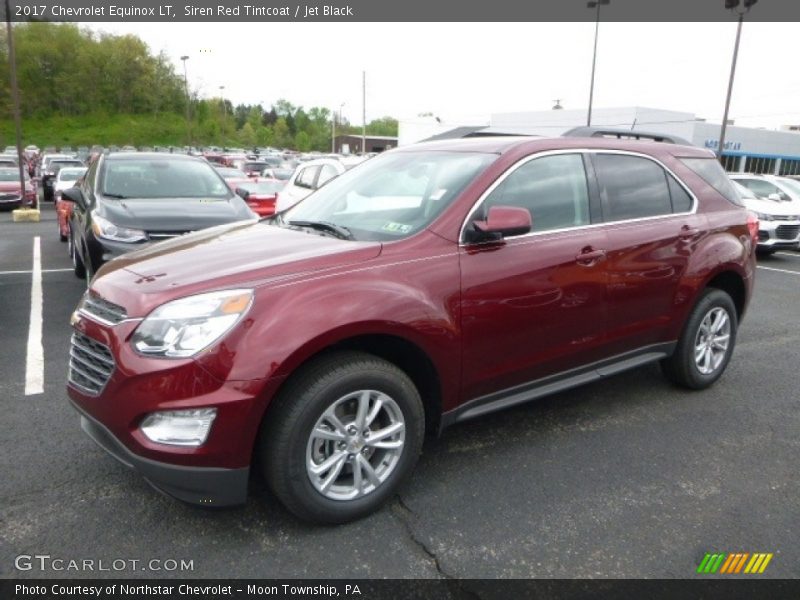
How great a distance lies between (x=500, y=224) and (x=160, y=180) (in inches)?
221

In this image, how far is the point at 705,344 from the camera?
15.0 feet

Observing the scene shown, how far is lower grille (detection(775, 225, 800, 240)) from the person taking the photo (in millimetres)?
12039

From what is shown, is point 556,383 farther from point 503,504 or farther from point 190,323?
point 190,323

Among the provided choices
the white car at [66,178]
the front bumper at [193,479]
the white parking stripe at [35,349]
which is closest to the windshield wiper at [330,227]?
the front bumper at [193,479]

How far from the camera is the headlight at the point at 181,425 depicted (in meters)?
2.44

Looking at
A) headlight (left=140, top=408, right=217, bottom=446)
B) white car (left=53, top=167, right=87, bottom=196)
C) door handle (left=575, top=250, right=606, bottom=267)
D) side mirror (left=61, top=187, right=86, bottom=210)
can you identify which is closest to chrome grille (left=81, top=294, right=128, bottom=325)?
headlight (left=140, top=408, right=217, bottom=446)

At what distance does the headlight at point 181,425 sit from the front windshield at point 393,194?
122cm

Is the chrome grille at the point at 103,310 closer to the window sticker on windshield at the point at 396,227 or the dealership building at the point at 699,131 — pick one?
the window sticker on windshield at the point at 396,227

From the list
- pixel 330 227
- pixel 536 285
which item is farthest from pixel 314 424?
pixel 536 285

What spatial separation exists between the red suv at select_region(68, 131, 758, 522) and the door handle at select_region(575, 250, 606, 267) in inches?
0.5

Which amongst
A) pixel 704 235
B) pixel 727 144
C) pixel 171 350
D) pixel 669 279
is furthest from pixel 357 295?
pixel 727 144

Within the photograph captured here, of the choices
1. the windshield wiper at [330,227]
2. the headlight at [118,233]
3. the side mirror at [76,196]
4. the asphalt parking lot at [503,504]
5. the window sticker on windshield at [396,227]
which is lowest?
the asphalt parking lot at [503,504]

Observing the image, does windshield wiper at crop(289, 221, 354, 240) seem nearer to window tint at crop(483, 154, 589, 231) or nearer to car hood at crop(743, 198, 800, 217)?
window tint at crop(483, 154, 589, 231)
